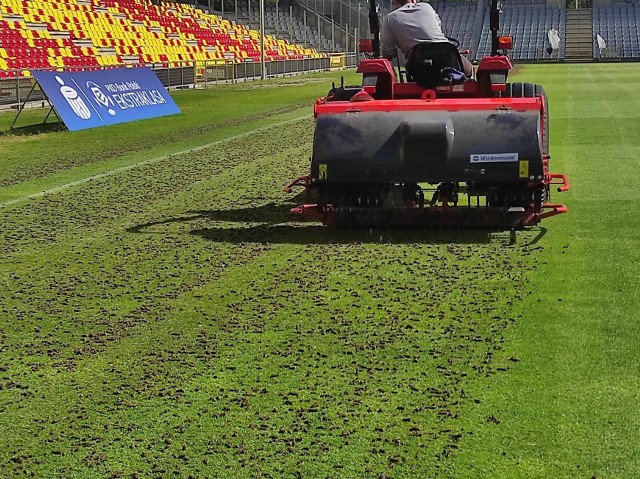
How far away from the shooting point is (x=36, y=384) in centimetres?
508

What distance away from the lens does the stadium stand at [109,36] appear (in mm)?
32031

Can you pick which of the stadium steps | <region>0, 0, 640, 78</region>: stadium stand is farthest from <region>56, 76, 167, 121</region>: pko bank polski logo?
the stadium steps

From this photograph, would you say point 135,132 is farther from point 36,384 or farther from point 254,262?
point 36,384

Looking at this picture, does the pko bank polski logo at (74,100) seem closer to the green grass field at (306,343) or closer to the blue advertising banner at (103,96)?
the blue advertising banner at (103,96)

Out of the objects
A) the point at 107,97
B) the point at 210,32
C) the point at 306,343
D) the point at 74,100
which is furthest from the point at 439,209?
the point at 210,32

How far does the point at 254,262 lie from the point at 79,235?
80.8 inches

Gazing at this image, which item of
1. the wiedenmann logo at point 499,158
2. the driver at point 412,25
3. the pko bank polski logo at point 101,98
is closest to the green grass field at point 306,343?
the wiedenmann logo at point 499,158

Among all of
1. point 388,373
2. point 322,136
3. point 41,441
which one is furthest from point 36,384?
point 322,136

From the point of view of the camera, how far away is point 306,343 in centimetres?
568

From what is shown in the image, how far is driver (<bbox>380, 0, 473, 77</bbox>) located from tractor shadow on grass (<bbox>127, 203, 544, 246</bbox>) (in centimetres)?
199

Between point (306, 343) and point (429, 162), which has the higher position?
point (429, 162)

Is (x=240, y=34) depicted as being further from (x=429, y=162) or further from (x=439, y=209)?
(x=429, y=162)

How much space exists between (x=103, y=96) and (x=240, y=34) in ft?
114

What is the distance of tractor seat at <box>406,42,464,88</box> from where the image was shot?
32.9 ft
